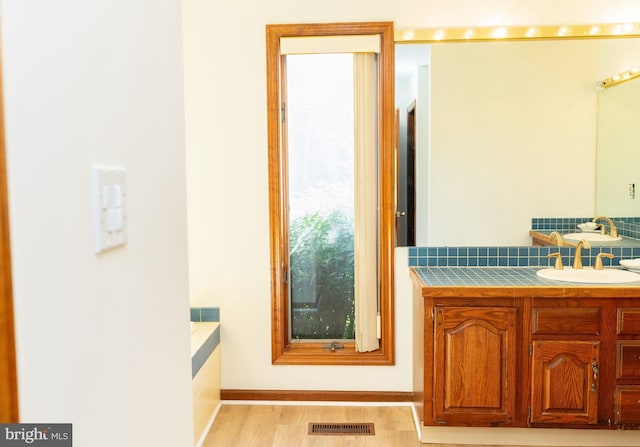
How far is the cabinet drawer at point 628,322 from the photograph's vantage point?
2.67 meters

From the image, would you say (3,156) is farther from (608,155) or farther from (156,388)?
(608,155)

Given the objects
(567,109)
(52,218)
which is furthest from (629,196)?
(52,218)

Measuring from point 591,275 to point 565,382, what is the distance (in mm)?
573

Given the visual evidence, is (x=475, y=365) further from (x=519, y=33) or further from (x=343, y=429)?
(x=519, y=33)

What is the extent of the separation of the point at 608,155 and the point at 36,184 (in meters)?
3.21

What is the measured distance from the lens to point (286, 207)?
343 centimetres

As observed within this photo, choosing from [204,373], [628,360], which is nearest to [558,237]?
[628,360]

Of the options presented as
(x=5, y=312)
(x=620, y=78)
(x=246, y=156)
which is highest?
(x=620, y=78)

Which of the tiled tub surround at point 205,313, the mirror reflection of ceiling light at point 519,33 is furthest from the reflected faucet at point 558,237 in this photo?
the tiled tub surround at point 205,313

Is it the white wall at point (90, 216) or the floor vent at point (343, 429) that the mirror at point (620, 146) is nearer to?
the floor vent at point (343, 429)

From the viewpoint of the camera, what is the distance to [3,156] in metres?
0.53

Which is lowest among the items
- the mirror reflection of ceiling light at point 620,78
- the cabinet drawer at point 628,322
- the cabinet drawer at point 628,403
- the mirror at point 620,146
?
the cabinet drawer at point 628,403

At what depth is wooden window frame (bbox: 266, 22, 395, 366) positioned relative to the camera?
3.26m

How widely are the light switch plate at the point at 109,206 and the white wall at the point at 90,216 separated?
0.05ft
